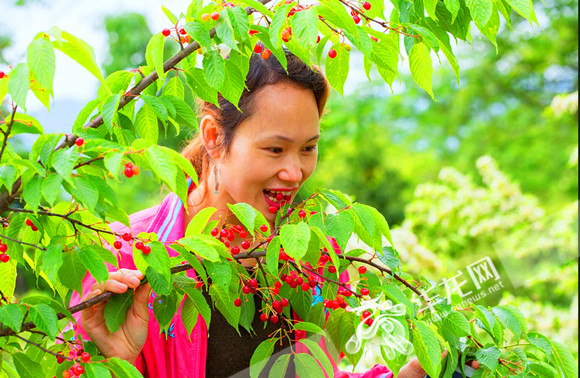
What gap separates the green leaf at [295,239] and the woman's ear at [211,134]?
63cm

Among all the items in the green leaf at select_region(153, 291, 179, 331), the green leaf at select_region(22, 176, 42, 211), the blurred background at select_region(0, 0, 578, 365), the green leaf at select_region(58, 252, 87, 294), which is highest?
the blurred background at select_region(0, 0, 578, 365)

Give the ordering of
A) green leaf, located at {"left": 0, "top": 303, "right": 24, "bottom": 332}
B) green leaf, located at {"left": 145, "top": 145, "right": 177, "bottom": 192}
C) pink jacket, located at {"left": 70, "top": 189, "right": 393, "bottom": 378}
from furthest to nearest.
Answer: pink jacket, located at {"left": 70, "top": 189, "right": 393, "bottom": 378}
green leaf, located at {"left": 0, "top": 303, "right": 24, "bottom": 332}
green leaf, located at {"left": 145, "top": 145, "right": 177, "bottom": 192}

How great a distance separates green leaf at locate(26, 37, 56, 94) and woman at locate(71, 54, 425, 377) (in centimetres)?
62

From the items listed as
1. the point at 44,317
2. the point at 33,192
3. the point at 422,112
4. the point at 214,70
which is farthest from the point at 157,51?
the point at 422,112

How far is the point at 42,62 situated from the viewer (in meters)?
0.94

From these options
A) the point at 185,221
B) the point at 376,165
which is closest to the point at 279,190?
the point at 185,221

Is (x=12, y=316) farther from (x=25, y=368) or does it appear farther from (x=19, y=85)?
(x=19, y=85)

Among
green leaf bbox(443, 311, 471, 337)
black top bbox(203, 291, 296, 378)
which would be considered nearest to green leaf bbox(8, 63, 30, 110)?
green leaf bbox(443, 311, 471, 337)

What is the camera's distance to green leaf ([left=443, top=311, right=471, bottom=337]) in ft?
4.21

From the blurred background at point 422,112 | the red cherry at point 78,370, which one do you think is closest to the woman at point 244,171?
the red cherry at point 78,370

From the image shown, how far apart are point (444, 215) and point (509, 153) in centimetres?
698

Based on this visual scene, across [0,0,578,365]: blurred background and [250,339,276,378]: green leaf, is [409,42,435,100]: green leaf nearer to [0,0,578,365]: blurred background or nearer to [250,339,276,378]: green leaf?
[250,339,276,378]: green leaf

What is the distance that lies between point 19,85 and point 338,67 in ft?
1.87

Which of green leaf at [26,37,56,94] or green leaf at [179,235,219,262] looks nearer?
green leaf at [26,37,56,94]
